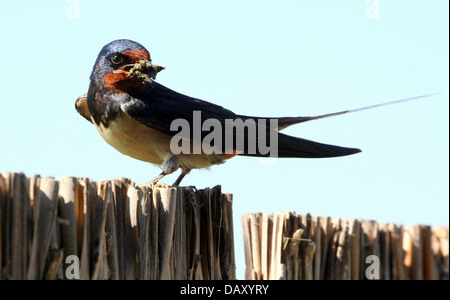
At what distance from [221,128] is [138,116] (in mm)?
713

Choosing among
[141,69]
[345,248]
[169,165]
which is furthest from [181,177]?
[345,248]

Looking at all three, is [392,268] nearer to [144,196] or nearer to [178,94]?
Result: [144,196]

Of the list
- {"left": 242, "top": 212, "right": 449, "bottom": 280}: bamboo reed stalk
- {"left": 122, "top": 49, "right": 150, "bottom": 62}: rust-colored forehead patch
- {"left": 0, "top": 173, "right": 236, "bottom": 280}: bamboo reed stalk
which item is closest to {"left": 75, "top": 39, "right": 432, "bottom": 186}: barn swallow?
{"left": 122, "top": 49, "right": 150, "bottom": 62}: rust-colored forehead patch

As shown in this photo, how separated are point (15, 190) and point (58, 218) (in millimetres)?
277

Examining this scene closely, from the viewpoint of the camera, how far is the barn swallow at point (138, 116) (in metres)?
5.32

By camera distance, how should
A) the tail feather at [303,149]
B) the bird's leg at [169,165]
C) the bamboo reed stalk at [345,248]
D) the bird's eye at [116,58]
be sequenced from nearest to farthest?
the bamboo reed stalk at [345,248] → the tail feather at [303,149] → the bird's leg at [169,165] → the bird's eye at [116,58]

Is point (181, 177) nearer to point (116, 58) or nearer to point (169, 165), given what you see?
point (169, 165)

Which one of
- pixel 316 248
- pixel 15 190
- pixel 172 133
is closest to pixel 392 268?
pixel 316 248

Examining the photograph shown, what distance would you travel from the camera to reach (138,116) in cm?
533

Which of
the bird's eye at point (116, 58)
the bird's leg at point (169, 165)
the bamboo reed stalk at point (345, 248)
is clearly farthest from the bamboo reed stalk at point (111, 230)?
the bird's eye at point (116, 58)

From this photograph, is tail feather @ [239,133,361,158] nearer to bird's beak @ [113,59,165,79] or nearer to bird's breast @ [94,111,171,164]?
bird's breast @ [94,111,171,164]

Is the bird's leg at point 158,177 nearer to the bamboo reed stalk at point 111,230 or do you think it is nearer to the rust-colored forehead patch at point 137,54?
the rust-colored forehead patch at point 137,54

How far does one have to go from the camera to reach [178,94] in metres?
5.94

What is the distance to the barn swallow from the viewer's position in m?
5.32
